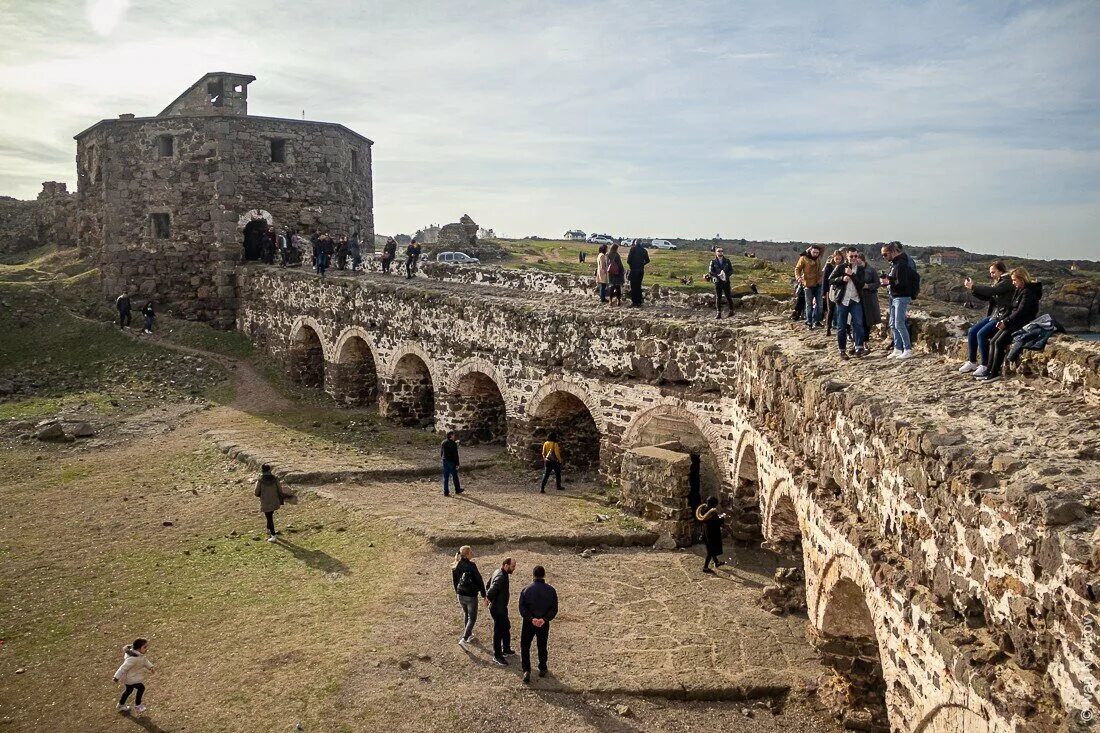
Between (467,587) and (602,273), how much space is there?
9.20 m

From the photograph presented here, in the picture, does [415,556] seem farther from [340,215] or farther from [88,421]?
[340,215]

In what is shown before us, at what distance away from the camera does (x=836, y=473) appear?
8.65 m

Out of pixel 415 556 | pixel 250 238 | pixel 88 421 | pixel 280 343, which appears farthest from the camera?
pixel 250 238

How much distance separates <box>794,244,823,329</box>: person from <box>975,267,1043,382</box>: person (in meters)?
5.08

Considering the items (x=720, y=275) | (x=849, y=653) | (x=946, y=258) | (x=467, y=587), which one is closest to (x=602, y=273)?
(x=720, y=275)

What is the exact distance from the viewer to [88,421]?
65.7 ft

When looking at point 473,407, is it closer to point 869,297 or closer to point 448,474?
point 448,474

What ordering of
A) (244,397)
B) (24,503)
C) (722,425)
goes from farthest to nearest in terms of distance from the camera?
1. (244,397)
2. (24,503)
3. (722,425)

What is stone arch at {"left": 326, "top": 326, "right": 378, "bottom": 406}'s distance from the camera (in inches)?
898

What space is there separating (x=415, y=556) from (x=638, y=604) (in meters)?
3.08

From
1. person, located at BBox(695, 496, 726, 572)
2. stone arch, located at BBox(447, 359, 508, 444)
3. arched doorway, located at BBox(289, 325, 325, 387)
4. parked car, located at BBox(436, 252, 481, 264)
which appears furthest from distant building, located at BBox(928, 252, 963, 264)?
person, located at BBox(695, 496, 726, 572)

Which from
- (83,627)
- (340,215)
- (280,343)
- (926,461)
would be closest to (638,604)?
(926,461)

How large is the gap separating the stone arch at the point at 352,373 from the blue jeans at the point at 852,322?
46.2 feet

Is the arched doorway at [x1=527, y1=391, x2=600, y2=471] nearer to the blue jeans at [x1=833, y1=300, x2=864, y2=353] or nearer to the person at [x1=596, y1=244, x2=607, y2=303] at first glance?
the person at [x1=596, y1=244, x2=607, y2=303]
